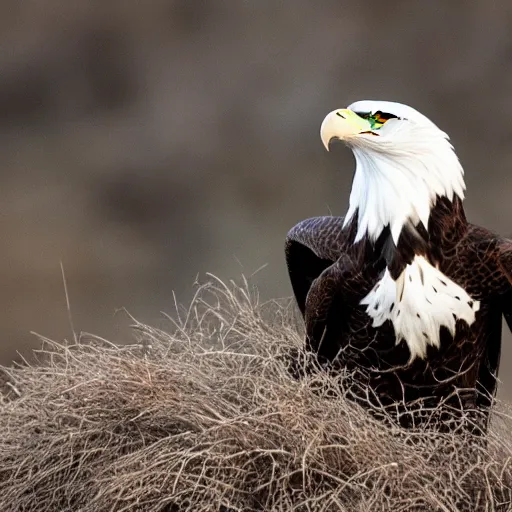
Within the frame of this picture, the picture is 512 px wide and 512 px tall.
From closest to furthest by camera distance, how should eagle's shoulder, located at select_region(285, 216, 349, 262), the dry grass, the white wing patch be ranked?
the dry grass → the white wing patch → eagle's shoulder, located at select_region(285, 216, 349, 262)

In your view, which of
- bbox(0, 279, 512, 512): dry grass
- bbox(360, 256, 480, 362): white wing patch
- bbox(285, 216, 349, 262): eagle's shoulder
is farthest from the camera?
bbox(285, 216, 349, 262): eagle's shoulder

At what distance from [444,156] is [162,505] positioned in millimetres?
534

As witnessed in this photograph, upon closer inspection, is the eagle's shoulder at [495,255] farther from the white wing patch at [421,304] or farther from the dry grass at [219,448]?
the dry grass at [219,448]

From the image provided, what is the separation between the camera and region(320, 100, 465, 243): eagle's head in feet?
4.56

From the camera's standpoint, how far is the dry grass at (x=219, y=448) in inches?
48.4

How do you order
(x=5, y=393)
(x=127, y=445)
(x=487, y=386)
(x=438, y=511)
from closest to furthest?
1. (x=438, y=511)
2. (x=127, y=445)
3. (x=487, y=386)
4. (x=5, y=393)

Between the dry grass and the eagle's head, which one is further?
the eagle's head

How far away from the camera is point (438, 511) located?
121cm

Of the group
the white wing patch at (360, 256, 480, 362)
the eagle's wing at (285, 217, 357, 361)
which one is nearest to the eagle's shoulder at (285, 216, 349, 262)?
the eagle's wing at (285, 217, 357, 361)

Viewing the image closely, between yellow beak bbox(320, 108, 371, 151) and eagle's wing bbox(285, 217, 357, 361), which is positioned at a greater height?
yellow beak bbox(320, 108, 371, 151)

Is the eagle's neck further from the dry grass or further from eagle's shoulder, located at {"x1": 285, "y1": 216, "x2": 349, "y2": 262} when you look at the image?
the dry grass

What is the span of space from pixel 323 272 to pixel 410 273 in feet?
0.44

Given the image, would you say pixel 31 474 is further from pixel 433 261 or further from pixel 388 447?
pixel 433 261

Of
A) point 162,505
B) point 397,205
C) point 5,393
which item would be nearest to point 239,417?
point 162,505
